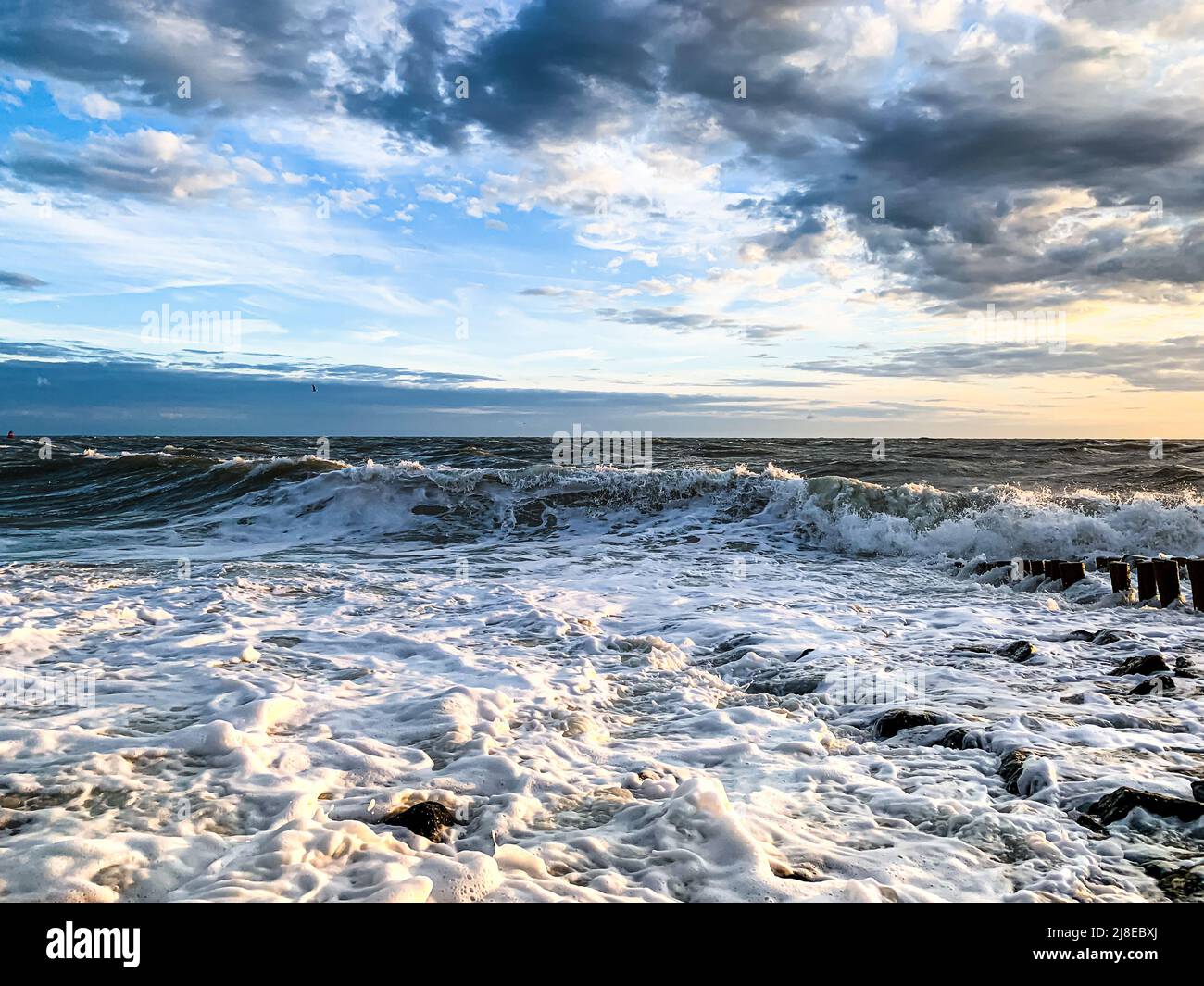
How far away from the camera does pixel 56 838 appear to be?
3248 millimetres

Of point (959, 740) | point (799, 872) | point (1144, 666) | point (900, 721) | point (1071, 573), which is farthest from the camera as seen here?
point (1071, 573)

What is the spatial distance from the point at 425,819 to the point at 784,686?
3.24m

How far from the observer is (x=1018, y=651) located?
6.65 m

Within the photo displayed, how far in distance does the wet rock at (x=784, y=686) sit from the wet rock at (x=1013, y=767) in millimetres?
1579

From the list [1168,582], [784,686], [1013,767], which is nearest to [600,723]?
[784,686]

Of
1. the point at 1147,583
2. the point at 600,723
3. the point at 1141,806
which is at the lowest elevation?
the point at 600,723

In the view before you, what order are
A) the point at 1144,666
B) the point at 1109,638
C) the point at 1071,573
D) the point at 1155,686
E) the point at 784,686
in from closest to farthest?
the point at 1155,686 → the point at 784,686 → the point at 1144,666 → the point at 1109,638 → the point at 1071,573

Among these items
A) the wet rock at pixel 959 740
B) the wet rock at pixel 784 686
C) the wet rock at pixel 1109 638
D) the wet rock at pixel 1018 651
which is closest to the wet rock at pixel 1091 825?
the wet rock at pixel 959 740

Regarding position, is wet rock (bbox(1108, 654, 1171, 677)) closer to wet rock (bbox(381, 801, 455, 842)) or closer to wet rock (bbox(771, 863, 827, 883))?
wet rock (bbox(771, 863, 827, 883))

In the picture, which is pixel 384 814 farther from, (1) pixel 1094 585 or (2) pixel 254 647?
(1) pixel 1094 585

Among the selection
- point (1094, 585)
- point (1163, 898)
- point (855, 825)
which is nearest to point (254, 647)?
point (855, 825)

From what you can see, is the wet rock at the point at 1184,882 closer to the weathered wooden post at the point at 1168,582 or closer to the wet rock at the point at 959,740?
the wet rock at the point at 959,740

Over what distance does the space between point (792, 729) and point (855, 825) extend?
1386 mm

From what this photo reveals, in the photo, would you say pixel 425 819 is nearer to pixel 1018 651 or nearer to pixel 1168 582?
pixel 1018 651
